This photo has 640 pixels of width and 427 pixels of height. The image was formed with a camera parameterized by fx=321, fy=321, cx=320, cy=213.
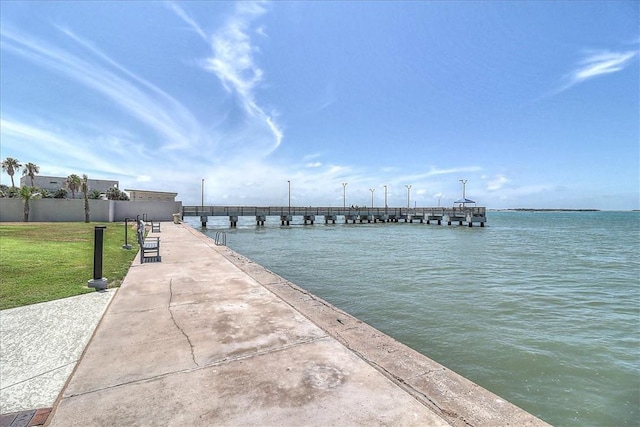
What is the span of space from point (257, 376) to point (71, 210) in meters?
38.5

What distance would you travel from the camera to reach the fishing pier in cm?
4672

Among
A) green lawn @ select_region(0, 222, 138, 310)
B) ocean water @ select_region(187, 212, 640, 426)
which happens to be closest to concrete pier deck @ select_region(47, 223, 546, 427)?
green lawn @ select_region(0, 222, 138, 310)

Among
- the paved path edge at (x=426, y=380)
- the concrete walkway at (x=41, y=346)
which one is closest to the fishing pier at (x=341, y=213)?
the concrete walkway at (x=41, y=346)

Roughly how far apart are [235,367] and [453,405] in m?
2.18

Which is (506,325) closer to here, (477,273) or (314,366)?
(314,366)

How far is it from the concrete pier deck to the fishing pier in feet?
138

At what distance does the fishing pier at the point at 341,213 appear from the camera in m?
46.7

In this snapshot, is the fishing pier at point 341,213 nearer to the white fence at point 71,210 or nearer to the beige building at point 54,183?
the white fence at point 71,210

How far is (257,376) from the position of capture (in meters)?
→ 3.25

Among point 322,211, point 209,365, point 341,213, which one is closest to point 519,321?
point 209,365

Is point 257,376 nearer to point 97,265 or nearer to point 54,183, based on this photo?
point 97,265

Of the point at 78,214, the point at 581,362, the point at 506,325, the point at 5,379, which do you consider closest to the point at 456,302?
the point at 506,325

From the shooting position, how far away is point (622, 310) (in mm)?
8812

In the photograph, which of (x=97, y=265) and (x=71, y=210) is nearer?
(x=97, y=265)
